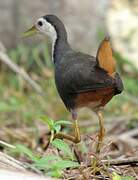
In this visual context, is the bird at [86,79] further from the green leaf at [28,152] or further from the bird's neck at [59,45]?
the green leaf at [28,152]

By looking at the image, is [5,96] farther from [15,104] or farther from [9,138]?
[9,138]

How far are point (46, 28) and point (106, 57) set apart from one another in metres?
0.97

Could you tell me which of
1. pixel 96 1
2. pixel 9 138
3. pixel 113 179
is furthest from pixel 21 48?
pixel 113 179

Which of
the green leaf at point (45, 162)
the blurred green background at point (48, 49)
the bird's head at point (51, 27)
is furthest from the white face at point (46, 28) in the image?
the blurred green background at point (48, 49)

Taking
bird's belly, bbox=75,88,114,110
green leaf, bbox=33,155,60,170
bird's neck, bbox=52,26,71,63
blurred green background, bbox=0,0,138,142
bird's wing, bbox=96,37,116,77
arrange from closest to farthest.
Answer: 1. green leaf, bbox=33,155,60,170
2. bird's wing, bbox=96,37,116,77
3. bird's belly, bbox=75,88,114,110
4. bird's neck, bbox=52,26,71,63
5. blurred green background, bbox=0,0,138,142

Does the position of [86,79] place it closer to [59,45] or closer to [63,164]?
[59,45]

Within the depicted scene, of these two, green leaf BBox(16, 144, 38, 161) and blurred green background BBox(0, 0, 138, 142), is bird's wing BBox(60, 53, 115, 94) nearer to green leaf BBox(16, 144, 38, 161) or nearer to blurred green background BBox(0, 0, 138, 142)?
green leaf BBox(16, 144, 38, 161)

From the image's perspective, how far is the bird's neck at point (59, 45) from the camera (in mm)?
4113

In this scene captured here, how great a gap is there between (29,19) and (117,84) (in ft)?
13.9

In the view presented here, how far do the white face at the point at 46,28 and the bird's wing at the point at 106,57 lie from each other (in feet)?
2.45

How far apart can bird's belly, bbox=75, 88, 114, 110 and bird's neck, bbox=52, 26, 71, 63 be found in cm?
36

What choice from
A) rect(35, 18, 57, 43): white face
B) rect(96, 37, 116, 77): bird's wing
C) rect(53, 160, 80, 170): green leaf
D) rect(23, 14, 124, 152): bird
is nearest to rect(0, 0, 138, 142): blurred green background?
rect(35, 18, 57, 43): white face

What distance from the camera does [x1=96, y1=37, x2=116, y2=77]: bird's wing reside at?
354 centimetres

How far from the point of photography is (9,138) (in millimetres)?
5332
